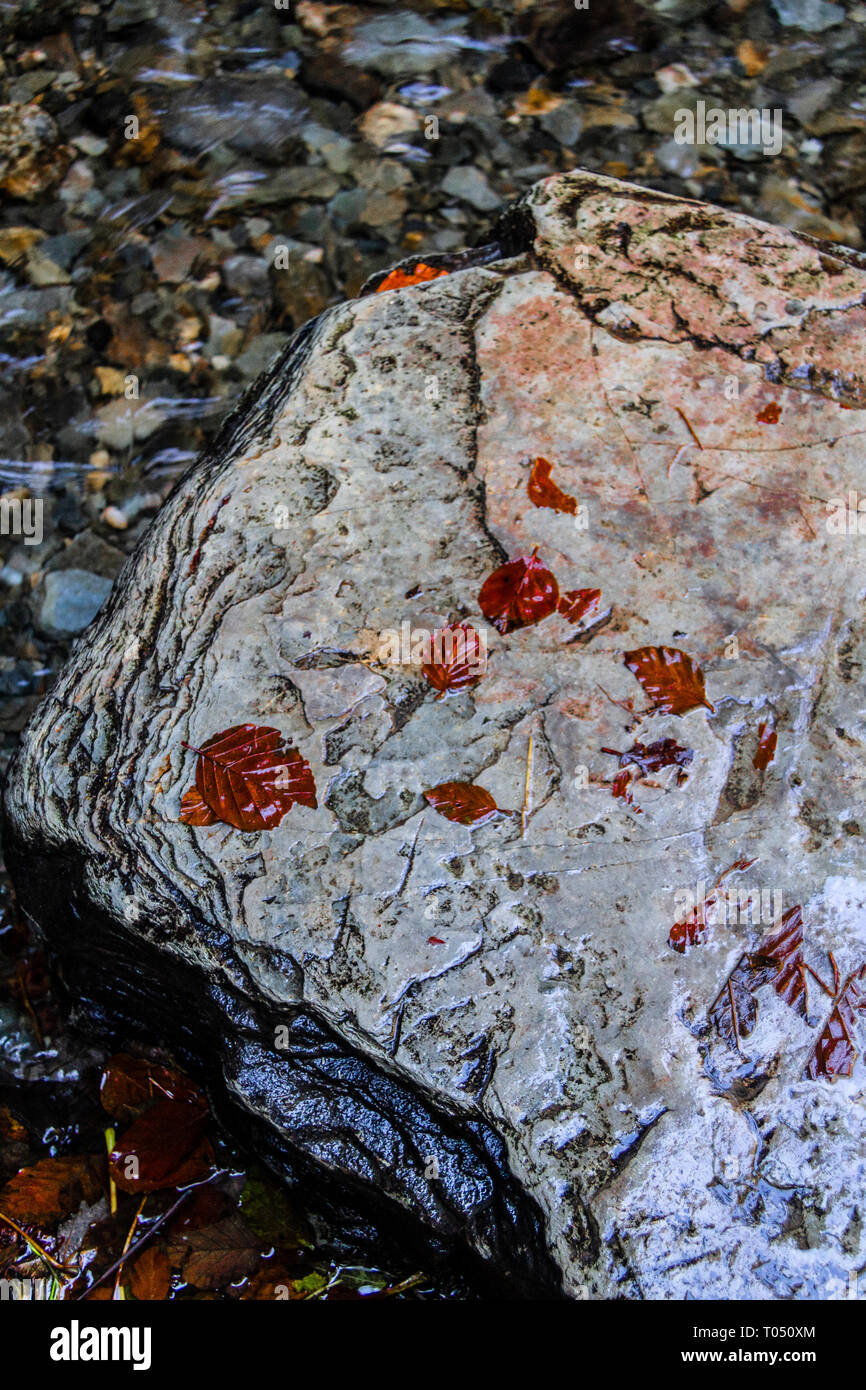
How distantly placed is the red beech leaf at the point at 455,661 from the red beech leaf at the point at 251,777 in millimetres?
351

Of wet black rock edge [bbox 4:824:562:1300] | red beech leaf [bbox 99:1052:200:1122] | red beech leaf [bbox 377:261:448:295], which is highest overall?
red beech leaf [bbox 377:261:448:295]

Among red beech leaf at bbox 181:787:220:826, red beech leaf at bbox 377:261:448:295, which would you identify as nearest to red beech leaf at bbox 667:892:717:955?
red beech leaf at bbox 181:787:220:826

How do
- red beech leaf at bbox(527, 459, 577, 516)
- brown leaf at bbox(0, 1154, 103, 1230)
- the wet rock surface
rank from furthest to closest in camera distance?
brown leaf at bbox(0, 1154, 103, 1230) → red beech leaf at bbox(527, 459, 577, 516) → the wet rock surface

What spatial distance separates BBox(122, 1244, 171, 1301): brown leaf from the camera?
8.32 feet

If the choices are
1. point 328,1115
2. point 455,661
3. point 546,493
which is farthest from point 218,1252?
point 546,493

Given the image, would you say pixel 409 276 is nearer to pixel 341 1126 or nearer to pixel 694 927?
pixel 694 927

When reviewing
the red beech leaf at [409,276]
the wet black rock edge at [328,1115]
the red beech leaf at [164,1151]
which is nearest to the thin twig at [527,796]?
the wet black rock edge at [328,1115]

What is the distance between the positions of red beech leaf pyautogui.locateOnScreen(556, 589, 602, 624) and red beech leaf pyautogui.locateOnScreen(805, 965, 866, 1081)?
3.11ft

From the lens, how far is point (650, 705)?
2297 mm

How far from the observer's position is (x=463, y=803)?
2.21m

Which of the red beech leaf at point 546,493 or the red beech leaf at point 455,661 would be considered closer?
the red beech leaf at point 455,661

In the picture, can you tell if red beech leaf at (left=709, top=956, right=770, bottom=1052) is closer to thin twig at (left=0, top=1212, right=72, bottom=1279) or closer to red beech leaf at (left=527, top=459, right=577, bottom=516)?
red beech leaf at (left=527, top=459, right=577, bottom=516)

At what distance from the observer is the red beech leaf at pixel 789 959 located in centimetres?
204

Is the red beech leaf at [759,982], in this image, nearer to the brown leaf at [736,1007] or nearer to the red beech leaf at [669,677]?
the brown leaf at [736,1007]
